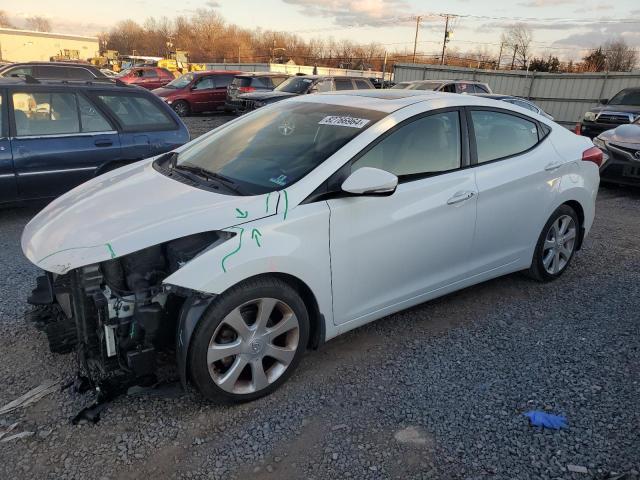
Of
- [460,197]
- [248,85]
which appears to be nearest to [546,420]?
[460,197]

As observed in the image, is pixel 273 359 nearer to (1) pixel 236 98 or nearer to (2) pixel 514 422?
(2) pixel 514 422

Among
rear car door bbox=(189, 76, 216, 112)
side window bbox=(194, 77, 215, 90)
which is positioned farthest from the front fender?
side window bbox=(194, 77, 215, 90)

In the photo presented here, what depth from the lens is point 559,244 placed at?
14.4 ft

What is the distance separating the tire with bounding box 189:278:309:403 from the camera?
8.28 ft

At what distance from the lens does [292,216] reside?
2693 millimetres

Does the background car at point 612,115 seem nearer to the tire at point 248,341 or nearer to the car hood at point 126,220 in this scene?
the tire at point 248,341

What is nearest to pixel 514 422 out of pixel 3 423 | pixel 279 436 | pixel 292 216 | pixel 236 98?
pixel 279 436

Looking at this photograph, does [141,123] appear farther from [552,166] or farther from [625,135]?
[625,135]

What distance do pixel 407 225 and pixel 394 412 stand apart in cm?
110

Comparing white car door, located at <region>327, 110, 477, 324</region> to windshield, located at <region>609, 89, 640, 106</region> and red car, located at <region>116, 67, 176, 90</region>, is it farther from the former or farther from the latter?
red car, located at <region>116, 67, 176, 90</region>

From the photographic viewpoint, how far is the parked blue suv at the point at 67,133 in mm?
5258

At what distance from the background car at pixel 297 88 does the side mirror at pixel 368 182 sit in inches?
481

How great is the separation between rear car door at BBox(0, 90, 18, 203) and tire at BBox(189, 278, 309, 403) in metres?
3.82

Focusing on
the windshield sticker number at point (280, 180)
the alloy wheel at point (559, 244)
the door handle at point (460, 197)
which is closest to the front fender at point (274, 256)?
the windshield sticker number at point (280, 180)
